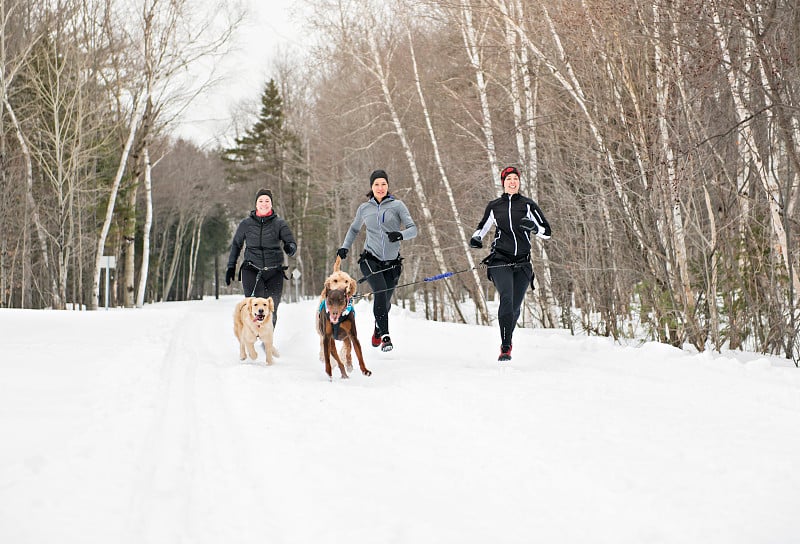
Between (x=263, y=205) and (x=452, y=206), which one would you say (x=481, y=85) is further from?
(x=263, y=205)

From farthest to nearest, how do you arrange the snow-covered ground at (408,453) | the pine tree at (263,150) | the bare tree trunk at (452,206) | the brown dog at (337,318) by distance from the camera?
the pine tree at (263,150), the bare tree trunk at (452,206), the brown dog at (337,318), the snow-covered ground at (408,453)

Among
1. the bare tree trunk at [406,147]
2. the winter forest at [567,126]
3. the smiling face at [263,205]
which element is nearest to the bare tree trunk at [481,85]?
the winter forest at [567,126]

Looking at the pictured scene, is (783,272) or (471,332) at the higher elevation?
(783,272)

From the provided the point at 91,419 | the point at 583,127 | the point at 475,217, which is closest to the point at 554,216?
the point at 583,127

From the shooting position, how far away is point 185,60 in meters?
24.2

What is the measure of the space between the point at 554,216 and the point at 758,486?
8374mm

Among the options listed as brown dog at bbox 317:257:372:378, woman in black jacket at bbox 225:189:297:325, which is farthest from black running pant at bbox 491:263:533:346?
woman in black jacket at bbox 225:189:297:325

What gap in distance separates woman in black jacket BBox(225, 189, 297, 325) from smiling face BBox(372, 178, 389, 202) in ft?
5.19

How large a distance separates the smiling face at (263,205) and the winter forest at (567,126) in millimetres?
3020

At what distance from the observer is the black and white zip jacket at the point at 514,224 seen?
738 cm

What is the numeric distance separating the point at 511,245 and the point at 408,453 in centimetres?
392

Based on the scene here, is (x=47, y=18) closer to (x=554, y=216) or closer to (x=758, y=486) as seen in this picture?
(x=554, y=216)

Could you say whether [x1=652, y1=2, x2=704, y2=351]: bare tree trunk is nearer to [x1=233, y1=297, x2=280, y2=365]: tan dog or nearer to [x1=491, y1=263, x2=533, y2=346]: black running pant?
[x1=491, y1=263, x2=533, y2=346]: black running pant

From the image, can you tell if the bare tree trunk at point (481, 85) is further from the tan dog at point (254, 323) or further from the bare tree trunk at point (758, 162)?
the tan dog at point (254, 323)
